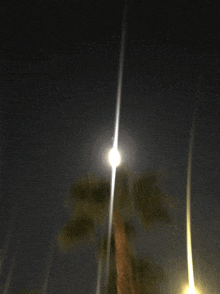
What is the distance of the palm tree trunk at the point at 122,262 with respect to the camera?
4.54 metres

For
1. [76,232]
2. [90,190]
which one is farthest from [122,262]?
[90,190]

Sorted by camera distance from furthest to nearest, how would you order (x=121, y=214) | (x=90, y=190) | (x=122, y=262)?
(x=90, y=190) < (x=121, y=214) < (x=122, y=262)

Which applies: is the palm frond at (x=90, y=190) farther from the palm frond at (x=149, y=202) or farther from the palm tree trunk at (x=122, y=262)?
the palm frond at (x=149, y=202)

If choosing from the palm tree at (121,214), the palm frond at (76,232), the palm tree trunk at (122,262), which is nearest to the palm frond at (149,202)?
the palm tree at (121,214)

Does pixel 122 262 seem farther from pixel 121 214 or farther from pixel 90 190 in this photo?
pixel 90 190

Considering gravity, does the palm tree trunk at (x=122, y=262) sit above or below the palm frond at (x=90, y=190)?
below

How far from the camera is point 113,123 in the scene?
5238 millimetres

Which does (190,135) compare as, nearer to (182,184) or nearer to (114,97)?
(182,184)

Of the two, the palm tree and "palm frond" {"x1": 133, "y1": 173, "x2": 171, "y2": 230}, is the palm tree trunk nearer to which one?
the palm tree

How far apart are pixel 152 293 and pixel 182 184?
2450 millimetres

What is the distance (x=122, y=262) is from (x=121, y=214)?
1005mm

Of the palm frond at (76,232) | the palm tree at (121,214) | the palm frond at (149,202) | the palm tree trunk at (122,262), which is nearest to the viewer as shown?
the palm tree trunk at (122,262)

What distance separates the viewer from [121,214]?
5.27m

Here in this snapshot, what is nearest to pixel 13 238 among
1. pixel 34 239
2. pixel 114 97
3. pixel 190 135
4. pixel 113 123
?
pixel 34 239
